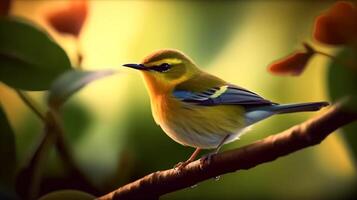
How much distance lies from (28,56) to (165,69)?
0.92ft

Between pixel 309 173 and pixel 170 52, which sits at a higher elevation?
pixel 170 52

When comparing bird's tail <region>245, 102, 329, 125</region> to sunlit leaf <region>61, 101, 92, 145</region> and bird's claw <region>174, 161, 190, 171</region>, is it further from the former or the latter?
sunlit leaf <region>61, 101, 92, 145</region>

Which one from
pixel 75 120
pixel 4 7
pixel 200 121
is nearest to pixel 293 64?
pixel 200 121

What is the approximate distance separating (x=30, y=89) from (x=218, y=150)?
0.38 m

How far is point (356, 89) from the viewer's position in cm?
113

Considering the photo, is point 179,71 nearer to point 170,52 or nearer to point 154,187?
point 170,52

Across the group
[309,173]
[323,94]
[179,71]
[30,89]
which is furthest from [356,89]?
[30,89]

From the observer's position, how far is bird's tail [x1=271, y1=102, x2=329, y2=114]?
1.12m

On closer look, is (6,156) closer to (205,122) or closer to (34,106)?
(34,106)

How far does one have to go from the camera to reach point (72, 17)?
4.07ft

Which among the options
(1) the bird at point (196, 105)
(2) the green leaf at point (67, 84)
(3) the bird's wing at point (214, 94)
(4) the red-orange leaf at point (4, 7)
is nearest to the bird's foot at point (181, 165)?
(1) the bird at point (196, 105)

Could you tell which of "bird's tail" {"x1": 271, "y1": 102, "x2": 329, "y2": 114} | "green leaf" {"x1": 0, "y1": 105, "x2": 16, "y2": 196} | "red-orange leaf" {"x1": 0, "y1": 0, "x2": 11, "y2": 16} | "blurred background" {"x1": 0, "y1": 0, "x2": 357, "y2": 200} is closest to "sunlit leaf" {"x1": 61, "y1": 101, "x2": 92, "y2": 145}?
"blurred background" {"x1": 0, "y1": 0, "x2": 357, "y2": 200}

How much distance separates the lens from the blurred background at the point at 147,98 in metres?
1.18

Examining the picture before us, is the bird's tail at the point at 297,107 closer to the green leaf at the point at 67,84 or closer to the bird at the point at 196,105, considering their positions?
the bird at the point at 196,105
